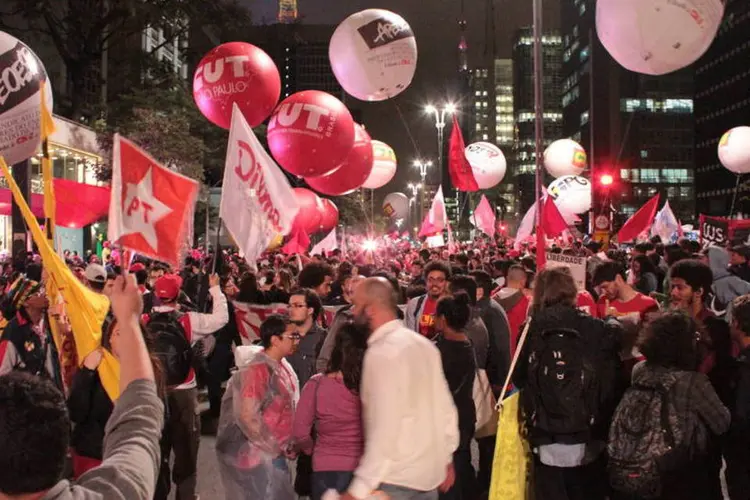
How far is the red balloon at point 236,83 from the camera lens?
11555 millimetres

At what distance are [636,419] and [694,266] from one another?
170 centimetres

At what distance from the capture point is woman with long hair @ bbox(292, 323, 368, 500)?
450cm

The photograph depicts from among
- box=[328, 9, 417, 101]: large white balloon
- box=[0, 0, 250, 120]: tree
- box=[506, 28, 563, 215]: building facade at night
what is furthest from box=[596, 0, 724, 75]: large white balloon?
box=[506, 28, 563, 215]: building facade at night

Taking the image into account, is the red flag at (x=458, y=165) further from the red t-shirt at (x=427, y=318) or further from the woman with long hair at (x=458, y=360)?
the woman with long hair at (x=458, y=360)

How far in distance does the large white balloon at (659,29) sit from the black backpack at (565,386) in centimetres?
604

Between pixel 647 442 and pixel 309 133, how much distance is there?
789 centimetres

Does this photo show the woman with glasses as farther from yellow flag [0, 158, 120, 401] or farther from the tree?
the tree

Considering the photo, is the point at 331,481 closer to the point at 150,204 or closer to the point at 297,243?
the point at 150,204

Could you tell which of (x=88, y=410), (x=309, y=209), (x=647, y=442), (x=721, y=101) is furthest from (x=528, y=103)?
(x=88, y=410)

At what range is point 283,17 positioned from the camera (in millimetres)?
143875

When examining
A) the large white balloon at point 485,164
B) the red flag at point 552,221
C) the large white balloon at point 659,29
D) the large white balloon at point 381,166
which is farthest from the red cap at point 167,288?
the large white balloon at point 485,164

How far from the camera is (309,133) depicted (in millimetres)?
11602

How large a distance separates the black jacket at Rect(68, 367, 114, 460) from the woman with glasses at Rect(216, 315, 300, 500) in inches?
27.9

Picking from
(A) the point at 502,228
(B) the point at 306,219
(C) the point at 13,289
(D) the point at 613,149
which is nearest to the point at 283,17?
(D) the point at 613,149
